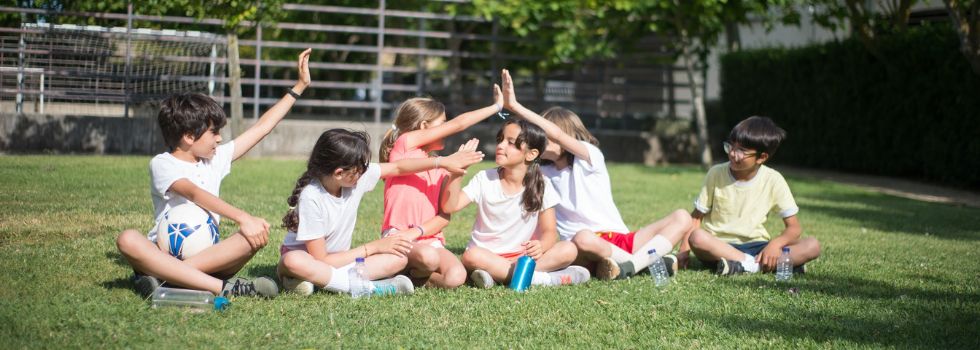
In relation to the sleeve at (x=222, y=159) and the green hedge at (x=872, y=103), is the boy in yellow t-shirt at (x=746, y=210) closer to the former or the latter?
the sleeve at (x=222, y=159)

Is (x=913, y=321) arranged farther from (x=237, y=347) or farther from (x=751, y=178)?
(x=237, y=347)

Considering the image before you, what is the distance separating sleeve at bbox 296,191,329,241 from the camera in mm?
5230

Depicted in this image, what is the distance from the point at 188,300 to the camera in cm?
474

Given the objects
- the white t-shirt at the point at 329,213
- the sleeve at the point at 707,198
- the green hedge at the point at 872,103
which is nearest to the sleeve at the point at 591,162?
the sleeve at the point at 707,198

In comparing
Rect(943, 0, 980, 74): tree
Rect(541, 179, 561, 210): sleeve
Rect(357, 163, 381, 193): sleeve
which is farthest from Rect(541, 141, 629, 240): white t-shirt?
Rect(943, 0, 980, 74): tree

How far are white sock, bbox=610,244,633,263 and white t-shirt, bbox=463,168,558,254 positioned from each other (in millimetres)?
522

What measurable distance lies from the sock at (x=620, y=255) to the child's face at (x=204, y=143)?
2.47 metres

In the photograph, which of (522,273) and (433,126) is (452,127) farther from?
(522,273)

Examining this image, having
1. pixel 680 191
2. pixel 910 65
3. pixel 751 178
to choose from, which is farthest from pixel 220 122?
pixel 910 65

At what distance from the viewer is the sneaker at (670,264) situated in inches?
250

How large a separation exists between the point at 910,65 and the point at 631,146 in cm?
545

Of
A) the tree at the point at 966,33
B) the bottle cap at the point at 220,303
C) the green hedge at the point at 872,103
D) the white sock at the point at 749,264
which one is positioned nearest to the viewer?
the bottle cap at the point at 220,303

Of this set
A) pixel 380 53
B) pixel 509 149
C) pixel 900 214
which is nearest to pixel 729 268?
pixel 509 149

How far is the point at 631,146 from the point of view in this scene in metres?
18.5
